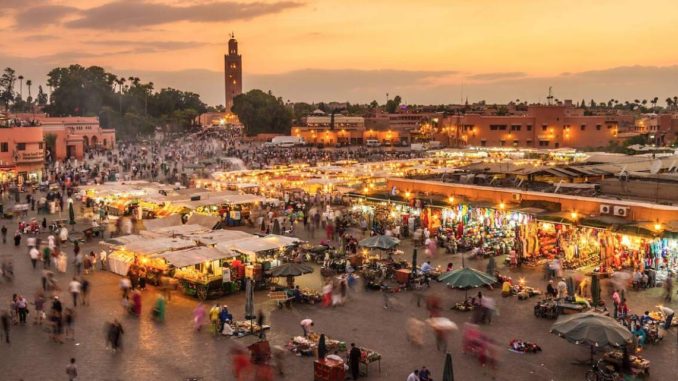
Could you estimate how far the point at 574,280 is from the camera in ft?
55.6

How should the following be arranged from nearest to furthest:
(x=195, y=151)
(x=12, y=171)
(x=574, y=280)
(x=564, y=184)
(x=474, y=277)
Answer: (x=474, y=277) → (x=574, y=280) → (x=564, y=184) → (x=12, y=171) → (x=195, y=151)

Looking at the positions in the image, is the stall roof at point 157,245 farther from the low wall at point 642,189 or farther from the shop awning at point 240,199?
the low wall at point 642,189

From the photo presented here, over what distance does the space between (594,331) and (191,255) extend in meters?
10.0

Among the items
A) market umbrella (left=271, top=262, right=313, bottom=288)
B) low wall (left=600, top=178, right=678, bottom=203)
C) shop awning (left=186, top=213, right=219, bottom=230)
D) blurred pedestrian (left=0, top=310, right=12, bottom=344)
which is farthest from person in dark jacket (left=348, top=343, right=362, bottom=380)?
low wall (left=600, top=178, right=678, bottom=203)

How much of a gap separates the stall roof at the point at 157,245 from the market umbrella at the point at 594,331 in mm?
10504

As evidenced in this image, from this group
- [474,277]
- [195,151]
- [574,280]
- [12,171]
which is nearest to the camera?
[474,277]

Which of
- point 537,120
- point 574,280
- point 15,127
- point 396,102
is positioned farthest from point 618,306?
point 396,102

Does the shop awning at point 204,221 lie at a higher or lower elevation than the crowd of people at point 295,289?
higher

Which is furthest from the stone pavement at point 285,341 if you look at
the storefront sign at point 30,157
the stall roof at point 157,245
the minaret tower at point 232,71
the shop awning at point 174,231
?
the minaret tower at point 232,71

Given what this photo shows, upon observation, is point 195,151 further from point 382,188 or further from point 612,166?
point 612,166

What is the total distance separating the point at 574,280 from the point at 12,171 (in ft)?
123

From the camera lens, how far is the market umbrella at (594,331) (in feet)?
36.4

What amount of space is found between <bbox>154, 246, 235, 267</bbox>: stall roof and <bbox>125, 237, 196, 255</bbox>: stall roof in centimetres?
37

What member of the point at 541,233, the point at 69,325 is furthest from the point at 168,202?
the point at 541,233
